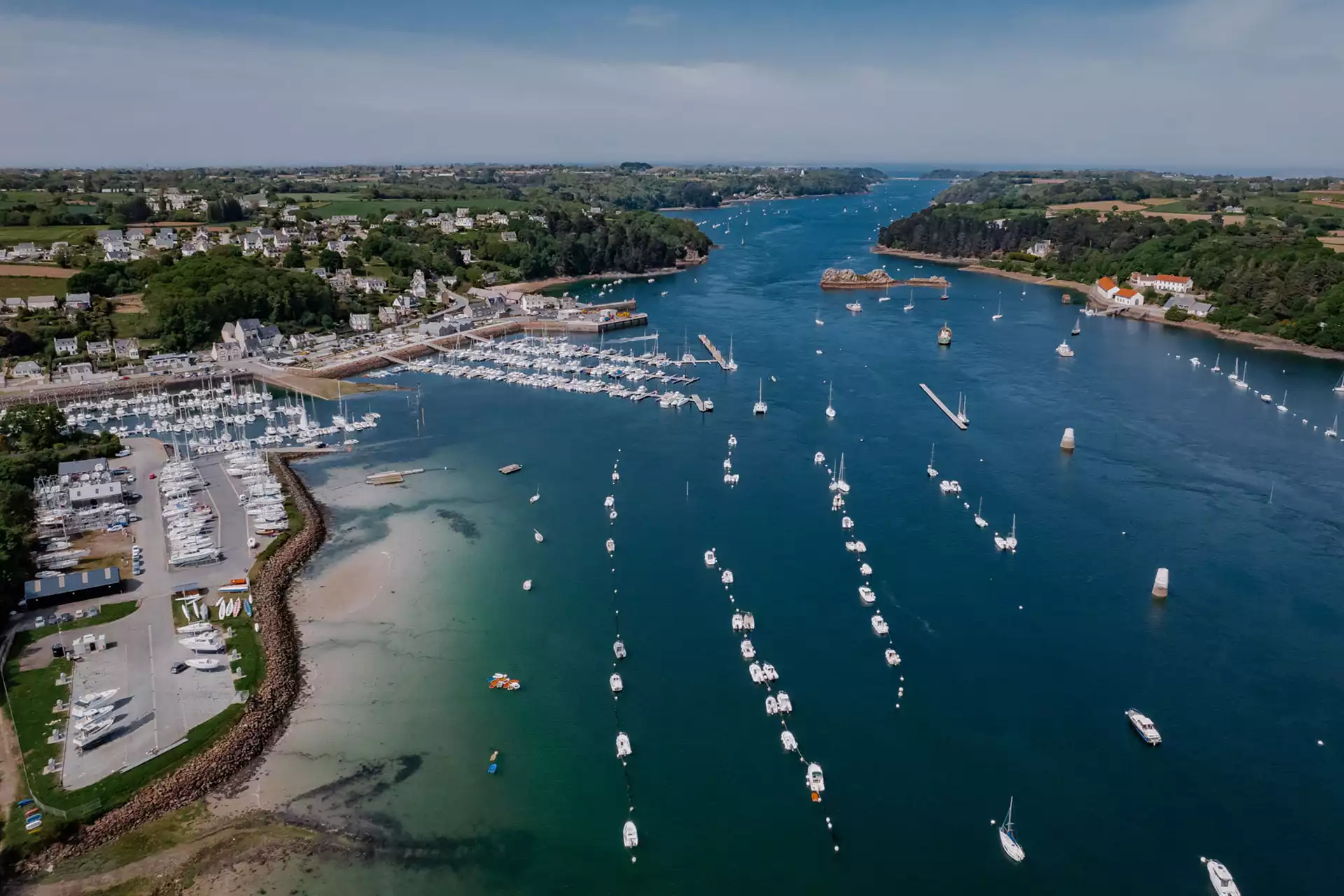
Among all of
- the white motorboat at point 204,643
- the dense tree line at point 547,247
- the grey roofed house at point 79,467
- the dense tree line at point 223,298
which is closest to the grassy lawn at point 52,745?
the white motorboat at point 204,643

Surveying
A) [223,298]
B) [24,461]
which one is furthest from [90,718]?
[223,298]

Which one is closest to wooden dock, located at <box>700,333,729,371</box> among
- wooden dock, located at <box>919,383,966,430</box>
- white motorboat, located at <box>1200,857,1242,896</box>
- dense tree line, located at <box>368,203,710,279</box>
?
wooden dock, located at <box>919,383,966,430</box>

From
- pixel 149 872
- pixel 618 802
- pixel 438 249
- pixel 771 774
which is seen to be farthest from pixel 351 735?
pixel 438 249

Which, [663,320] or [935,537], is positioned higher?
[663,320]

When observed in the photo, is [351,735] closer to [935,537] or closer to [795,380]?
[935,537]

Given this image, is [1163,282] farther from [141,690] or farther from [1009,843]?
[141,690]

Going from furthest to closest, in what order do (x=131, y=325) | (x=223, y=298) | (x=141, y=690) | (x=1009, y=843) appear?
(x=131, y=325) < (x=223, y=298) < (x=141, y=690) < (x=1009, y=843)
